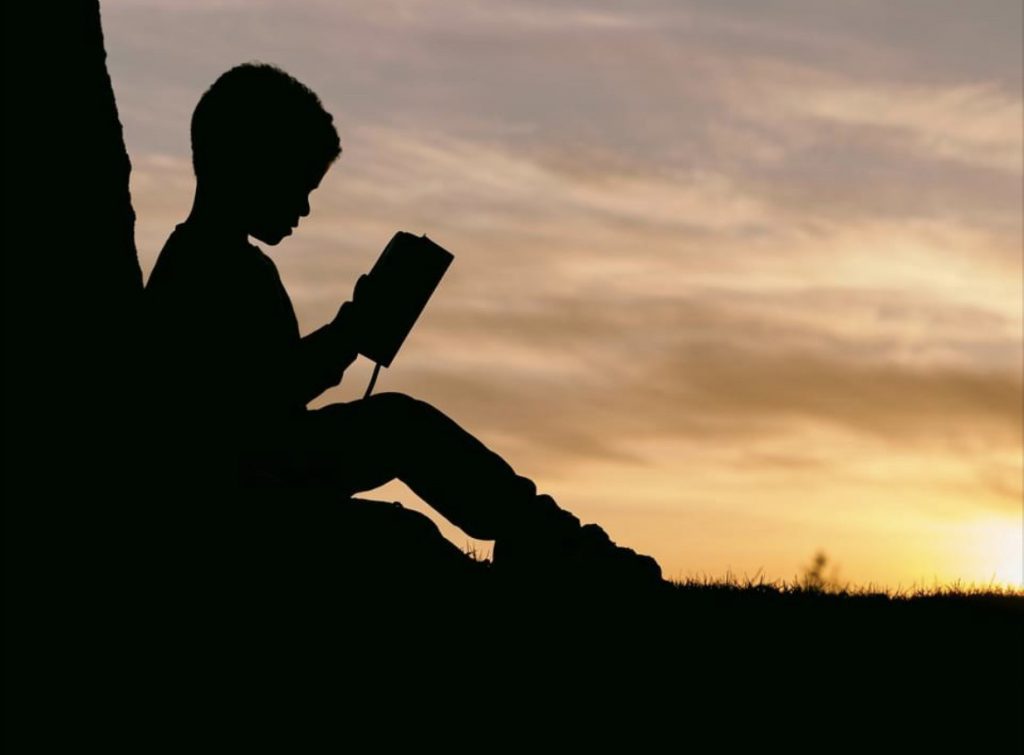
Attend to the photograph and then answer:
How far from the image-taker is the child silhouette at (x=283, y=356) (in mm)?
5824

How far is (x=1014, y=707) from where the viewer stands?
6.29 meters

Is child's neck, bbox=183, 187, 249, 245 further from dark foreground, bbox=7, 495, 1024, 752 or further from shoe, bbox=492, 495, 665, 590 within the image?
shoe, bbox=492, 495, 665, 590

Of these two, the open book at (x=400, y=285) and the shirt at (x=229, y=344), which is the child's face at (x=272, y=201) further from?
the open book at (x=400, y=285)

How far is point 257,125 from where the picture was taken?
610 centimetres

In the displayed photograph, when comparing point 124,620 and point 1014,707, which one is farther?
point 1014,707

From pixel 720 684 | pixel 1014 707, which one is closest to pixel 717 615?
pixel 720 684

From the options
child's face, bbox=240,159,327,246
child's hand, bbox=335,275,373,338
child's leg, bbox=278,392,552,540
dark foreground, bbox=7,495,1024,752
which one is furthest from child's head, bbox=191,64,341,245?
dark foreground, bbox=7,495,1024,752

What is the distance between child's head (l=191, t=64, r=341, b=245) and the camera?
6082mm

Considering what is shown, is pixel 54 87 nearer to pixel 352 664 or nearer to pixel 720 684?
pixel 352 664

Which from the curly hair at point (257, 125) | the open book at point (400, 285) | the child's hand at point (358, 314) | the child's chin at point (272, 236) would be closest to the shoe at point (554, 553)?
the open book at point (400, 285)

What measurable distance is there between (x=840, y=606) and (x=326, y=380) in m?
3.67

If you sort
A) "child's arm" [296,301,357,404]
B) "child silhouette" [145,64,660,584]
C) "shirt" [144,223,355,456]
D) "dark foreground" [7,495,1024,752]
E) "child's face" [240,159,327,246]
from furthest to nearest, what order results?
"child's face" [240,159,327,246] < "child's arm" [296,301,357,404] < "child silhouette" [145,64,660,584] < "shirt" [144,223,355,456] < "dark foreground" [7,495,1024,752]

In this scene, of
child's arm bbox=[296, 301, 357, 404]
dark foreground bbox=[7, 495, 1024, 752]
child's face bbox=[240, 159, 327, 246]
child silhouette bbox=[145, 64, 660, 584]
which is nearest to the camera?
dark foreground bbox=[7, 495, 1024, 752]

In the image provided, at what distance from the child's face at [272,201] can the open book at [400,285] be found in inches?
17.4
